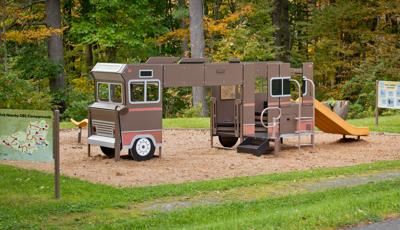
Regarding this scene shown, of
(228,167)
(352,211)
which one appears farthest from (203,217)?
(228,167)

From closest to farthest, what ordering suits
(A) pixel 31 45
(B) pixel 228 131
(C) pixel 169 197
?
1. (C) pixel 169 197
2. (B) pixel 228 131
3. (A) pixel 31 45

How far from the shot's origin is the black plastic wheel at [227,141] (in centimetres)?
1869

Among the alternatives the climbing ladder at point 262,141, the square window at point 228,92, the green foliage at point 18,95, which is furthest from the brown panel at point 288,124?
the green foliage at point 18,95

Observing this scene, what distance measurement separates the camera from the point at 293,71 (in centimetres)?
1884

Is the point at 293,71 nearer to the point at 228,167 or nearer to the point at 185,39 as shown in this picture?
the point at 228,167

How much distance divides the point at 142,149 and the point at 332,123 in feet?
18.8

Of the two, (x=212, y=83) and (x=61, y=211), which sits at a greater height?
(x=212, y=83)

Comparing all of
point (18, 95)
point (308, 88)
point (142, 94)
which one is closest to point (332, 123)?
point (308, 88)

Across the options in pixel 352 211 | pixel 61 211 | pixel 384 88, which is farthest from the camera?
pixel 384 88

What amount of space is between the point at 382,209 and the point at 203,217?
2.30 m

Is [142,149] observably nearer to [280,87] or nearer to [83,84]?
[280,87]

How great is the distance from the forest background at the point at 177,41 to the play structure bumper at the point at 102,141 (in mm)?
8978

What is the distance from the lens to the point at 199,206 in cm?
1023

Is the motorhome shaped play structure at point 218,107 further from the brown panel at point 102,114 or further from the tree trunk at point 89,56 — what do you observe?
the tree trunk at point 89,56
